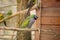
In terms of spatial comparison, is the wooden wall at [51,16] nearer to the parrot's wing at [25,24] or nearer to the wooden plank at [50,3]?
the wooden plank at [50,3]

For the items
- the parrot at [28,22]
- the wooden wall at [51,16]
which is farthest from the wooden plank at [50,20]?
the parrot at [28,22]

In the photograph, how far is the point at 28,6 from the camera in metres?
2.00

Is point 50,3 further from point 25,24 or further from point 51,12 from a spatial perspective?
→ point 25,24

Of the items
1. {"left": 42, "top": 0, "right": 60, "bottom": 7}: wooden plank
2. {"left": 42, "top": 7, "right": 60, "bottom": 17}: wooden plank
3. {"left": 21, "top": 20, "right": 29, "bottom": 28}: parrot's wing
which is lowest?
{"left": 21, "top": 20, "right": 29, "bottom": 28}: parrot's wing

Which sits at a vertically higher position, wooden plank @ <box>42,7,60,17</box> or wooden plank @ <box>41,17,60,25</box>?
wooden plank @ <box>42,7,60,17</box>

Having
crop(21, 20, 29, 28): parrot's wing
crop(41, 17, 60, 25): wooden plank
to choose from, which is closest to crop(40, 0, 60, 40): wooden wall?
crop(41, 17, 60, 25): wooden plank

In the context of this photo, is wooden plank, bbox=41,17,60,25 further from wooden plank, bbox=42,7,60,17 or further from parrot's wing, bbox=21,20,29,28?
parrot's wing, bbox=21,20,29,28

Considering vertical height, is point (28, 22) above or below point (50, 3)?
below

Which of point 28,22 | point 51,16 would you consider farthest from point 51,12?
point 28,22

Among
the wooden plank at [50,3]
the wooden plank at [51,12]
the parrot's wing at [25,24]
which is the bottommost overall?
the parrot's wing at [25,24]

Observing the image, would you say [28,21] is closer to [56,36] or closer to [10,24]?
[56,36]

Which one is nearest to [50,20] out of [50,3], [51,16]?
[51,16]

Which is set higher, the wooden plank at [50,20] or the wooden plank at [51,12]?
the wooden plank at [51,12]

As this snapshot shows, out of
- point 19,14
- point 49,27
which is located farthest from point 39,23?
point 19,14
